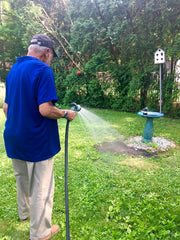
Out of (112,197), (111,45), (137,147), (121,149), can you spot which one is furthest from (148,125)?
(111,45)

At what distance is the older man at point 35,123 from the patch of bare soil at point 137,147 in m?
2.43

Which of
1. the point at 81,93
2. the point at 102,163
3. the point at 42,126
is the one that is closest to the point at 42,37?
the point at 42,126

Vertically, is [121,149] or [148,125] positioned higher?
[148,125]

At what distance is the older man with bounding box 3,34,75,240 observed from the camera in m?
1.49

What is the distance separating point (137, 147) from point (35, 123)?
10.0ft

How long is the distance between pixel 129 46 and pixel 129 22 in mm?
825

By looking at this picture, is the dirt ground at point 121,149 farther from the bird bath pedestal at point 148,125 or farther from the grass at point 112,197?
the bird bath pedestal at point 148,125

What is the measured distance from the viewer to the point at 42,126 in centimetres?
158

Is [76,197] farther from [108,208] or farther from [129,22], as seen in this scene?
[129,22]

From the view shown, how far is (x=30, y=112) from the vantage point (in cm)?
153

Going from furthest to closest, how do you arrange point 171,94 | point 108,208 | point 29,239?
point 171,94 → point 108,208 → point 29,239

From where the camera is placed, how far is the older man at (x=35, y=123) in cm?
149

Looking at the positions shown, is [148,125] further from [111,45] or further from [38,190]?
[111,45]

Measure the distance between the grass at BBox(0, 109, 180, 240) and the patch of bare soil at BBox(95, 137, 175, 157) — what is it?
0.62ft
